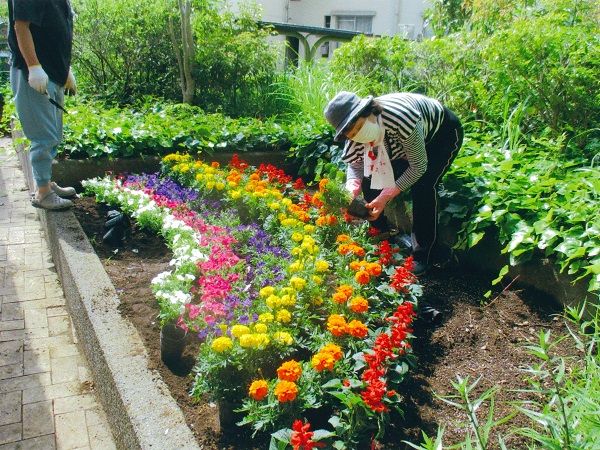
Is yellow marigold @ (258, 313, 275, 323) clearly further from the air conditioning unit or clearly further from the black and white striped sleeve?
the air conditioning unit

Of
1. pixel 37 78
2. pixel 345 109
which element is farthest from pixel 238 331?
pixel 37 78

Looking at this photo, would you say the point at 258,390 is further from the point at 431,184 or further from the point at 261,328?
the point at 431,184

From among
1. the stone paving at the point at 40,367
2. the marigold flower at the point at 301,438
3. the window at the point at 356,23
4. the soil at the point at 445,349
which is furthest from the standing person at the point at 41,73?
the window at the point at 356,23

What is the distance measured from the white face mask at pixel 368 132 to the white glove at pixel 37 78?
2.36 metres

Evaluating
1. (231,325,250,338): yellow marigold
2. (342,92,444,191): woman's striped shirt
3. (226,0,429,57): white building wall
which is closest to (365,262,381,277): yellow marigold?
(342,92,444,191): woman's striped shirt

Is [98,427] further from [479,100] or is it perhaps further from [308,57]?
[308,57]

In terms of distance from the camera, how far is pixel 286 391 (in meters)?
1.89

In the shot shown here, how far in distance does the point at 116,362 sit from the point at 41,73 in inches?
93.3

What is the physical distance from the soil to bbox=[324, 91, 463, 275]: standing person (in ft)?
1.42

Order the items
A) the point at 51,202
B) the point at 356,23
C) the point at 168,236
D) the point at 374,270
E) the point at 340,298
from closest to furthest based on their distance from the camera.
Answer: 1. the point at 340,298
2. the point at 374,270
3. the point at 168,236
4. the point at 51,202
5. the point at 356,23

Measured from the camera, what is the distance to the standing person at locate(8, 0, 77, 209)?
12.0 ft

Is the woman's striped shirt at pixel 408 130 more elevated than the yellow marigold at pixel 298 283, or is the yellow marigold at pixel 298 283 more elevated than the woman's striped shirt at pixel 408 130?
the woman's striped shirt at pixel 408 130

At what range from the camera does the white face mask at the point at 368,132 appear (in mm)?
2842

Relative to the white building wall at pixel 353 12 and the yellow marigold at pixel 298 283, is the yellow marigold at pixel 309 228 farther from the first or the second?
the white building wall at pixel 353 12
